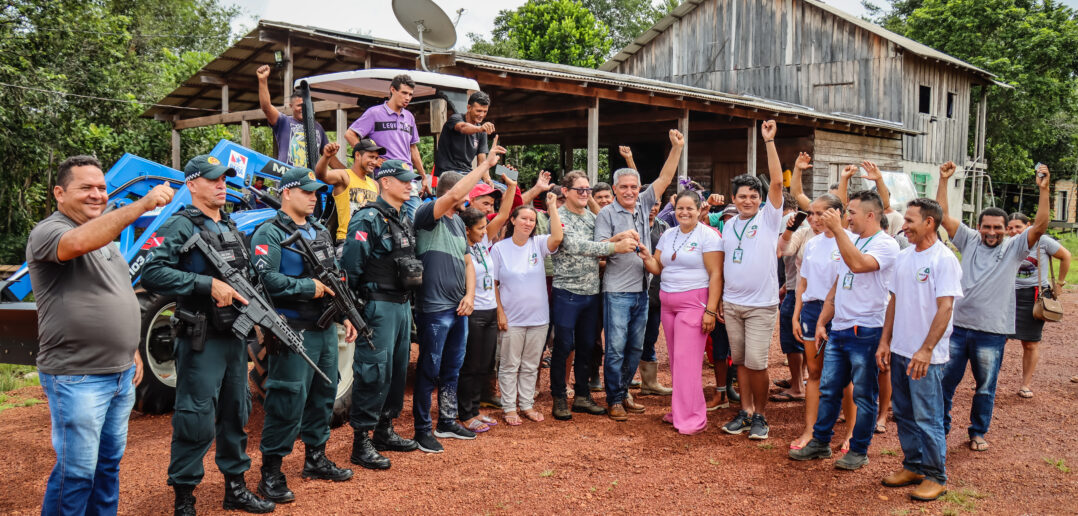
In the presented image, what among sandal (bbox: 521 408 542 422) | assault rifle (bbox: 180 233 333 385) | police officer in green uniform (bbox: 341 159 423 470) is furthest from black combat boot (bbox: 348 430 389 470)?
sandal (bbox: 521 408 542 422)

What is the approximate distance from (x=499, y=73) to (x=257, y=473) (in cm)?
688

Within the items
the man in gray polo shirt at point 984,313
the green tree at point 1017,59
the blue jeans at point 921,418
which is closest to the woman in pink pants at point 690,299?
the blue jeans at point 921,418

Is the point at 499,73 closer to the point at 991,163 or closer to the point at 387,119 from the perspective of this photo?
the point at 387,119

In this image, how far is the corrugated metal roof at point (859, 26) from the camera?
66.4 feet

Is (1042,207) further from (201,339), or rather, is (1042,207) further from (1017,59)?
(1017,59)

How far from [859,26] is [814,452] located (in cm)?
1900

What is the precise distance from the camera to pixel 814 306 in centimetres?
560

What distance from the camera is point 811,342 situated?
5562 mm

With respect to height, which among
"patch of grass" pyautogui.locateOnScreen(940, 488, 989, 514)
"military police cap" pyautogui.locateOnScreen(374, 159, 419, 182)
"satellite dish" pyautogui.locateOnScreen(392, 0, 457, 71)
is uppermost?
"satellite dish" pyautogui.locateOnScreen(392, 0, 457, 71)

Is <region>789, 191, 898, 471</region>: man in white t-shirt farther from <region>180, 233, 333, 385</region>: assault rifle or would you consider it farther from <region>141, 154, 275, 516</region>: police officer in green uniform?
<region>141, 154, 275, 516</region>: police officer in green uniform

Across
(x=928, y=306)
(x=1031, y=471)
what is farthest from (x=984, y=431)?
(x=928, y=306)

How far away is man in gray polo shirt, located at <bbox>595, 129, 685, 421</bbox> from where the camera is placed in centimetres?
602

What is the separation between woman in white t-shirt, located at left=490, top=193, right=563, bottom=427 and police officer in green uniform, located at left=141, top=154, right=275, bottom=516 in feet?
7.85

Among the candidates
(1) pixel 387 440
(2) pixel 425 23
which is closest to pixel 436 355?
(1) pixel 387 440
